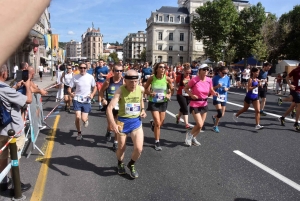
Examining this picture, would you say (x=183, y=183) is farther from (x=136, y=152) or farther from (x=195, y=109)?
(x=195, y=109)

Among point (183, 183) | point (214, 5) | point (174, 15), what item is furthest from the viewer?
point (174, 15)

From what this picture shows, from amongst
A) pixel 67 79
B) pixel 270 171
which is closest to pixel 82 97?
pixel 270 171

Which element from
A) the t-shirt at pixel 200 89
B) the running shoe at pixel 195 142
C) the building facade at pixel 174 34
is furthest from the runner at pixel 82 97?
the building facade at pixel 174 34

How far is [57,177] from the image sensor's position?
4363 millimetres

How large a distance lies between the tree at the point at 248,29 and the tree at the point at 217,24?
7.12ft

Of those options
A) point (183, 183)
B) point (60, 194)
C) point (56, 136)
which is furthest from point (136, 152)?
point (56, 136)

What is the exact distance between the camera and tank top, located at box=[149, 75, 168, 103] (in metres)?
6.08

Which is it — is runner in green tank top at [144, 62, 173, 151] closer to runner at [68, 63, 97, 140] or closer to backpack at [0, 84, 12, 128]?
runner at [68, 63, 97, 140]

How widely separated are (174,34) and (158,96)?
8617 cm

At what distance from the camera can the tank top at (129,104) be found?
447 cm

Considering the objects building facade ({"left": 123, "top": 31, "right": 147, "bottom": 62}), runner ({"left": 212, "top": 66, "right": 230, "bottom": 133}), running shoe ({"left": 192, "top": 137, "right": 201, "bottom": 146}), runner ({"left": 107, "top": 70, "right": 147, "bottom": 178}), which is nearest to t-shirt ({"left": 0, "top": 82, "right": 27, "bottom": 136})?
runner ({"left": 107, "top": 70, "right": 147, "bottom": 178})

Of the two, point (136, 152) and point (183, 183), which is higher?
point (136, 152)

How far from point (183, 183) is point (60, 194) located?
5.95 ft

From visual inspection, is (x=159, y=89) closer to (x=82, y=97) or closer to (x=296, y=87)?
(x=82, y=97)
